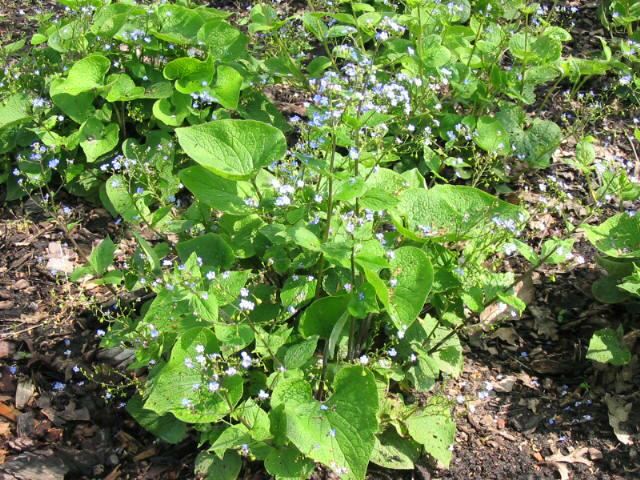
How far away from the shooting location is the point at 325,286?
314 centimetres

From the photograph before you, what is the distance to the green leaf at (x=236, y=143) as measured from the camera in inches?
119

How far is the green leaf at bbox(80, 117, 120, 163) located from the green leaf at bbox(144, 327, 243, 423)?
70.1 inches

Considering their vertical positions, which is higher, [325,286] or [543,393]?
[325,286]

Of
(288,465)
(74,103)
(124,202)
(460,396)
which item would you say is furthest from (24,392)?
(460,396)

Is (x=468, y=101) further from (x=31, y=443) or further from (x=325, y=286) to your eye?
(x=31, y=443)

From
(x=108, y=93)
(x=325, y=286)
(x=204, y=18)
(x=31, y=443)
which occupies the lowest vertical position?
(x=31, y=443)

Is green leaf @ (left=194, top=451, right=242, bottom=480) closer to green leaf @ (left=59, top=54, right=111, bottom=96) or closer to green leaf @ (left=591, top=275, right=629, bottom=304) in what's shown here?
green leaf @ (left=591, top=275, right=629, bottom=304)

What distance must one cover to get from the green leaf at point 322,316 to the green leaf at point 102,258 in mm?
987

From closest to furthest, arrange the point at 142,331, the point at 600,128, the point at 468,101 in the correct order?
the point at 142,331 < the point at 468,101 < the point at 600,128

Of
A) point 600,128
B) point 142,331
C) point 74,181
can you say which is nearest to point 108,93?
point 74,181

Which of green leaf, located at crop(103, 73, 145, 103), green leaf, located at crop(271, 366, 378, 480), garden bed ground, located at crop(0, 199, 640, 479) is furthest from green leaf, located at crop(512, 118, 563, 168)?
green leaf, located at crop(103, 73, 145, 103)

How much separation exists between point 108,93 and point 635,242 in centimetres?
320

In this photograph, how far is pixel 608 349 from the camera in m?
3.47

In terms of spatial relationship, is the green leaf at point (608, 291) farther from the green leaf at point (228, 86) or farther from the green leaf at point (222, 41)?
the green leaf at point (222, 41)
